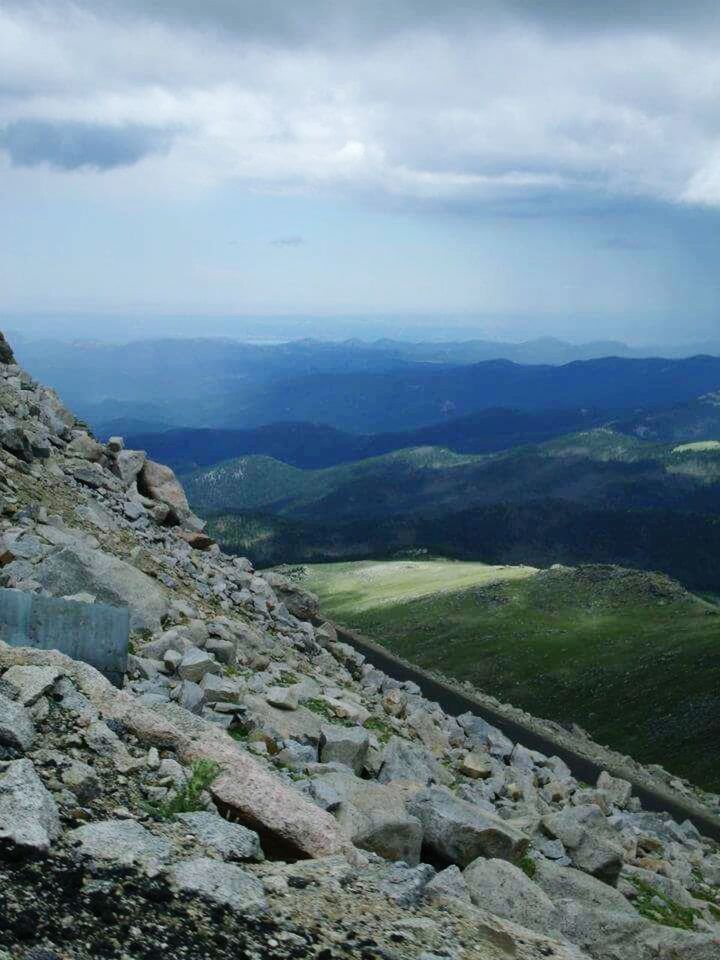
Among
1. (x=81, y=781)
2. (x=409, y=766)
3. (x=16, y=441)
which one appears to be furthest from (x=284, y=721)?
(x=16, y=441)

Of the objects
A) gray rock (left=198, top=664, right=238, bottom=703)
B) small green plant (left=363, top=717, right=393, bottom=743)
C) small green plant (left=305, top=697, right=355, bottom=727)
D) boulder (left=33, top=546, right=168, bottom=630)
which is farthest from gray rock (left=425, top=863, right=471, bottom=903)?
boulder (left=33, top=546, right=168, bottom=630)

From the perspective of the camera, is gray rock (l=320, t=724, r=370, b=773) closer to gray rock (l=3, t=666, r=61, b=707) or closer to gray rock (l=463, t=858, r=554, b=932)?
gray rock (l=463, t=858, r=554, b=932)

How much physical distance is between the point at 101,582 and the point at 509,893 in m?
11.6

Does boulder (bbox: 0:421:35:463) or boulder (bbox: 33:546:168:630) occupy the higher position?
boulder (bbox: 0:421:35:463)

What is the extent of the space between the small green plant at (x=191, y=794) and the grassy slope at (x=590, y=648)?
9149 centimetres

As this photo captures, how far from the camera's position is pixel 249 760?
12.1 m

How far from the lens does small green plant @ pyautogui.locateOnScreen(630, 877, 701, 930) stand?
2048 centimetres

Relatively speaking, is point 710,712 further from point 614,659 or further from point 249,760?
point 249,760

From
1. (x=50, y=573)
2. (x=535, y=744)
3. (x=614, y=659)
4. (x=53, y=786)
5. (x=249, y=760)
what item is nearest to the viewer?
(x=53, y=786)

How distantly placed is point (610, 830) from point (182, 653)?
13.4 metres

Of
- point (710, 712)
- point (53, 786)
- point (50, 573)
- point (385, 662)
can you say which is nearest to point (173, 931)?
point (53, 786)

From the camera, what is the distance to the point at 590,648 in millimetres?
146125

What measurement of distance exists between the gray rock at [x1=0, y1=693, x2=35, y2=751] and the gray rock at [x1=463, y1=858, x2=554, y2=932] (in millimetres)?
6994

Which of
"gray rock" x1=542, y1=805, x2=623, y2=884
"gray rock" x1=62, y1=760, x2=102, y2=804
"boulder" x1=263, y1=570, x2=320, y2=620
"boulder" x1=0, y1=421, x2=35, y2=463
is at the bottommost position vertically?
"gray rock" x1=542, y1=805, x2=623, y2=884
